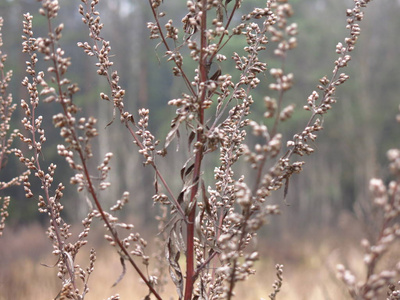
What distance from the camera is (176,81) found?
21.9 meters

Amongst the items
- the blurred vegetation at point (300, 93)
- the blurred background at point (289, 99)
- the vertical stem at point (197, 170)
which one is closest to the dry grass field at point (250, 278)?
the blurred background at point (289, 99)

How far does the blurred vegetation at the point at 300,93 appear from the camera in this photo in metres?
18.9

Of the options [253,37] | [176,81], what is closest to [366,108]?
[176,81]

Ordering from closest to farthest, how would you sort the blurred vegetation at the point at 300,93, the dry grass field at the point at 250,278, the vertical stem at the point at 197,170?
the vertical stem at the point at 197,170
the dry grass field at the point at 250,278
the blurred vegetation at the point at 300,93

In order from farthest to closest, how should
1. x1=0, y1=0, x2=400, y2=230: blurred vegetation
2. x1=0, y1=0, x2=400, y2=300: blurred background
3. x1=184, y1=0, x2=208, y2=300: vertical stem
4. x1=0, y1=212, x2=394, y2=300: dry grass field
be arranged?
x1=0, y1=0, x2=400, y2=230: blurred vegetation → x1=0, y1=0, x2=400, y2=300: blurred background → x1=0, y1=212, x2=394, y2=300: dry grass field → x1=184, y1=0, x2=208, y2=300: vertical stem

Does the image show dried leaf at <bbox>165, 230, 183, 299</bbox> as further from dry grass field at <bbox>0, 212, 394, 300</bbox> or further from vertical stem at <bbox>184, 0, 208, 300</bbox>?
dry grass field at <bbox>0, 212, 394, 300</bbox>

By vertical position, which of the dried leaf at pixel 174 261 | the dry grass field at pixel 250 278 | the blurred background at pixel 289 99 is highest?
the blurred background at pixel 289 99

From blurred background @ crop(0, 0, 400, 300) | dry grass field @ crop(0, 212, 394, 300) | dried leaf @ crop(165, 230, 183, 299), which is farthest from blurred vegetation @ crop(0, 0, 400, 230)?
dried leaf @ crop(165, 230, 183, 299)

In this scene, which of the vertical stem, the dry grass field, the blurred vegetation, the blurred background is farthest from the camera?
the blurred vegetation

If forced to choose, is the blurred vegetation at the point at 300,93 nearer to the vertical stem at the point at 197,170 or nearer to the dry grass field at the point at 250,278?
the dry grass field at the point at 250,278

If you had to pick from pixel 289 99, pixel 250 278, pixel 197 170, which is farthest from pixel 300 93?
pixel 197 170

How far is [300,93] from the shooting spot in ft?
71.7

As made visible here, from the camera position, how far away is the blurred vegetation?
18906 millimetres

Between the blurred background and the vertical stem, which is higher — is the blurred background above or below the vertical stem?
above
